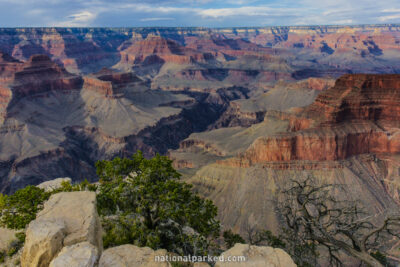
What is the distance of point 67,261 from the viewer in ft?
46.5

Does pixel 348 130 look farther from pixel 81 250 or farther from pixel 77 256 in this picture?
pixel 77 256

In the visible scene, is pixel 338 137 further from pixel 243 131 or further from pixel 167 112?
pixel 167 112

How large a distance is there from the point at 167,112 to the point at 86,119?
38458 millimetres

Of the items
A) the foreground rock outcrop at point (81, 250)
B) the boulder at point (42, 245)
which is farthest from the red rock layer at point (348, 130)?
the boulder at point (42, 245)

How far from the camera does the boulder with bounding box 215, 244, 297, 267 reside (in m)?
16.2

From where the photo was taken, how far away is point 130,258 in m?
16.6

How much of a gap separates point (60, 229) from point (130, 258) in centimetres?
418

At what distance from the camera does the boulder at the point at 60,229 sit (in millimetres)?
15352

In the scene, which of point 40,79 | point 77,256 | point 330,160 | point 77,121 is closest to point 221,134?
point 330,160

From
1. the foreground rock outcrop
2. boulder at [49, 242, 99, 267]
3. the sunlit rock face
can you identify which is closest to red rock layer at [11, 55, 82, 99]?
the sunlit rock face

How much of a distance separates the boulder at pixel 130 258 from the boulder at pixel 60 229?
1116 millimetres

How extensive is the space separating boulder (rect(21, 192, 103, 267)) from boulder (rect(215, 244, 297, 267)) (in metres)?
7.68

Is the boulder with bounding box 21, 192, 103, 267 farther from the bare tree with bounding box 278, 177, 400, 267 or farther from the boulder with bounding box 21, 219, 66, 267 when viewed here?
the bare tree with bounding box 278, 177, 400, 267

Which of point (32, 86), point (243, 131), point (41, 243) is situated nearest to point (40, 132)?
point (32, 86)
